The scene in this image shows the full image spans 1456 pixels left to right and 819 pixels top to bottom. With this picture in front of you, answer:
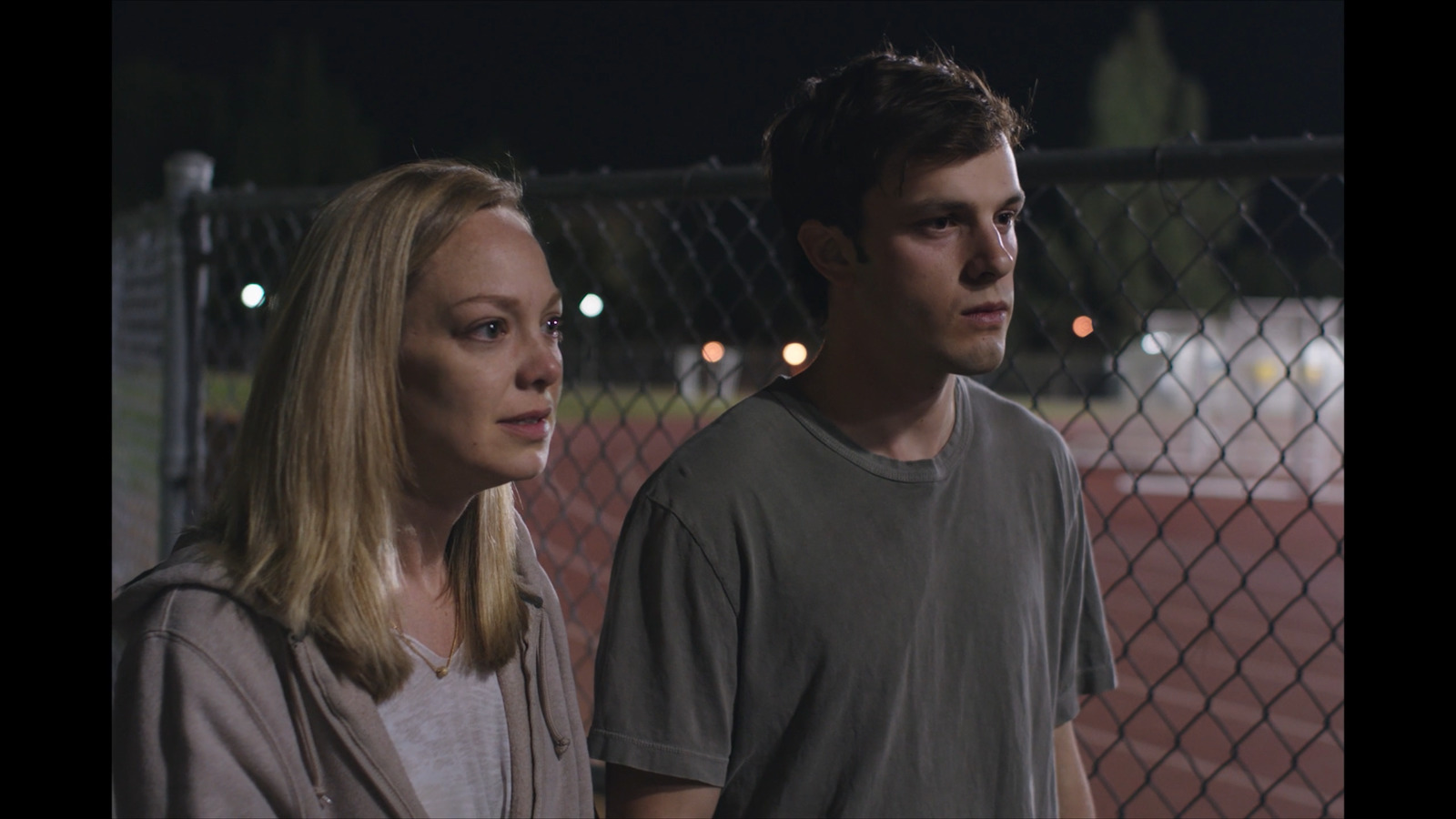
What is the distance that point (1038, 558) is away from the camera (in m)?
1.72

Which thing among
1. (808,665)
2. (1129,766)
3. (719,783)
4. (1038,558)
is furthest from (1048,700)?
(1129,766)

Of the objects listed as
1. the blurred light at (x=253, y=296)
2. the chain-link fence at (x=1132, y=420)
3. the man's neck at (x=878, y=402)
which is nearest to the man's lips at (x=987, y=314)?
the man's neck at (x=878, y=402)

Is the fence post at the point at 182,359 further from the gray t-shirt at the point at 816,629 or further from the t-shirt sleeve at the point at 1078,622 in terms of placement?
the t-shirt sleeve at the point at 1078,622

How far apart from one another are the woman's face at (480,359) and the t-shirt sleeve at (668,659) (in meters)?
0.31

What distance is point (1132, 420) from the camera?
9.63 metres

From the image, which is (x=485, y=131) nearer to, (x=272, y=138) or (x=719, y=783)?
(x=272, y=138)

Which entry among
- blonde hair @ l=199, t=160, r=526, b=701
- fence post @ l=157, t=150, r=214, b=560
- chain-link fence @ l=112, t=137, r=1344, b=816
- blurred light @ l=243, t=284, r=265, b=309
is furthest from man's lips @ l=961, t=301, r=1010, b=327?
fence post @ l=157, t=150, r=214, b=560

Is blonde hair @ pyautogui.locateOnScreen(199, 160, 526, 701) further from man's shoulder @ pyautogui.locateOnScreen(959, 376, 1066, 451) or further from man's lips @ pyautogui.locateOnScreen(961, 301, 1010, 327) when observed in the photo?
man's shoulder @ pyautogui.locateOnScreen(959, 376, 1066, 451)

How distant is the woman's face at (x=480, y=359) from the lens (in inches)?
48.6

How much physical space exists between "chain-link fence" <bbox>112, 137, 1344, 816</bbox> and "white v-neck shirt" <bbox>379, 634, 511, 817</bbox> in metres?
0.55

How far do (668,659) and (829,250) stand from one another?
582 mm

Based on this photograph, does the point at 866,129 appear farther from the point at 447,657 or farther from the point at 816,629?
the point at 447,657

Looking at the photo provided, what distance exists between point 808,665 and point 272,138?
4854 cm
